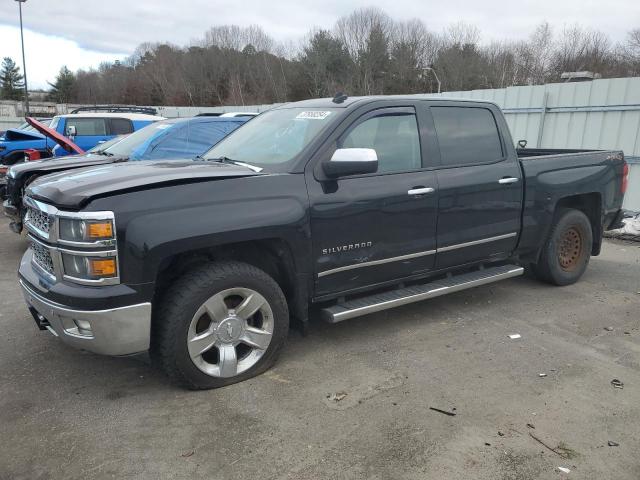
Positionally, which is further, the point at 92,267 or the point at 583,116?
the point at 583,116

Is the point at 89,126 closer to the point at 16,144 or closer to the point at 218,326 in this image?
the point at 16,144

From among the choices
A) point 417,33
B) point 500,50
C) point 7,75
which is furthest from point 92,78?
point 500,50

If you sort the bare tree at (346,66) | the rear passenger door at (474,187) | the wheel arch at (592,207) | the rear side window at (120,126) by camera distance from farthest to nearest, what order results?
1. the bare tree at (346,66)
2. the rear side window at (120,126)
3. the wheel arch at (592,207)
4. the rear passenger door at (474,187)

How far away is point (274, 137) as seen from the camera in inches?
164

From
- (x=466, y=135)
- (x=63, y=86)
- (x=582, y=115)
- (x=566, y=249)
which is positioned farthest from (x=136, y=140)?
(x=63, y=86)

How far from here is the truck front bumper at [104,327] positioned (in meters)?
2.95

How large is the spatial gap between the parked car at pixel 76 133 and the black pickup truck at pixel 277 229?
8630 mm

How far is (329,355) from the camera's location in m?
3.96

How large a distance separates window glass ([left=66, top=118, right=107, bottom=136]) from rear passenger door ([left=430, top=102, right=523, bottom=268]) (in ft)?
32.4

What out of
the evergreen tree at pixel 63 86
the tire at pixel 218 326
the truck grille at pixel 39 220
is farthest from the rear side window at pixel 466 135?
the evergreen tree at pixel 63 86

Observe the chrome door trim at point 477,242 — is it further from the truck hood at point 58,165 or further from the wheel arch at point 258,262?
the truck hood at point 58,165

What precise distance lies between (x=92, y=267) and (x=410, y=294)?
2368 mm

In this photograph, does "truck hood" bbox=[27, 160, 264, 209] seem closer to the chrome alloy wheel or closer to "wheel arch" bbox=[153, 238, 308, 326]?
"wheel arch" bbox=[153, 238, 308, 326]

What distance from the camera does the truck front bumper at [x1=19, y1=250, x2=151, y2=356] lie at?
2.95 metres
